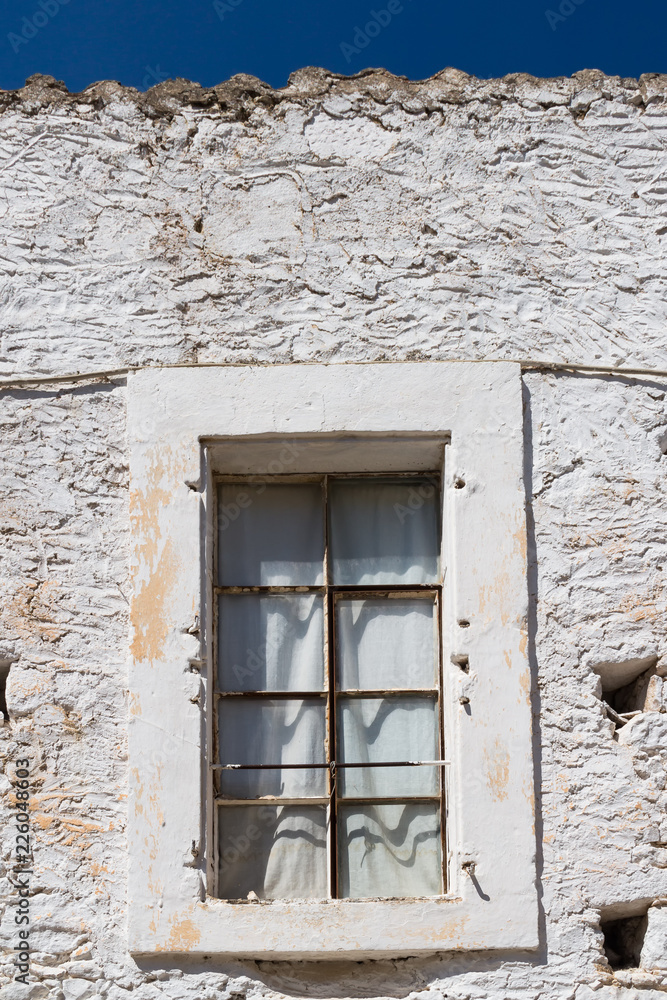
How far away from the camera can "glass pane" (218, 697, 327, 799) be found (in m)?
3.37

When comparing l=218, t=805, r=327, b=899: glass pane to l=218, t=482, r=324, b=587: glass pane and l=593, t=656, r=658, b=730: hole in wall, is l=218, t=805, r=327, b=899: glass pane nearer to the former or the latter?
l=218, t=482, r=324, b=587: glass pane

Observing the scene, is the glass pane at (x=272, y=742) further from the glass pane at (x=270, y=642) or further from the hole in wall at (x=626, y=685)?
the hole in wall at (x=626, y=685)

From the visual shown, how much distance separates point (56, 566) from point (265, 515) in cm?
68

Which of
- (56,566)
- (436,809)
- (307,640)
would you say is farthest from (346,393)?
(436,809)

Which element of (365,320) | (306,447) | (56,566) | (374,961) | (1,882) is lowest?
(374,961)

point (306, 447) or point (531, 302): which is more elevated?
point (531, 302)

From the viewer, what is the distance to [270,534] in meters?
3.58

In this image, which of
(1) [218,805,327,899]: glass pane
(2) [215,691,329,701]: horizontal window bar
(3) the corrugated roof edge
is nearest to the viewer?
(1) [218,805,327,899]: glass pane

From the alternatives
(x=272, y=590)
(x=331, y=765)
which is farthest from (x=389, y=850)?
(x=272, y=590)

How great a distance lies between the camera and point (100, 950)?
3.12 meters

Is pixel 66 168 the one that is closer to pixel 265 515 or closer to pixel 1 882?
pixel 265 515

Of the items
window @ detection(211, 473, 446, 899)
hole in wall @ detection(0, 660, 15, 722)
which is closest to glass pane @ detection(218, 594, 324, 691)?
Answer: window @ detection(211, 473, 446, 899)

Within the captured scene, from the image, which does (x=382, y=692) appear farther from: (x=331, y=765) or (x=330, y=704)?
(x=331, y=765)

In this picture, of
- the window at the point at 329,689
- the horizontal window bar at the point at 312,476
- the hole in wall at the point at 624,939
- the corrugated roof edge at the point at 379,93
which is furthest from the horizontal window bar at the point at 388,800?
the corrugated roof edge at the point at 379,93
